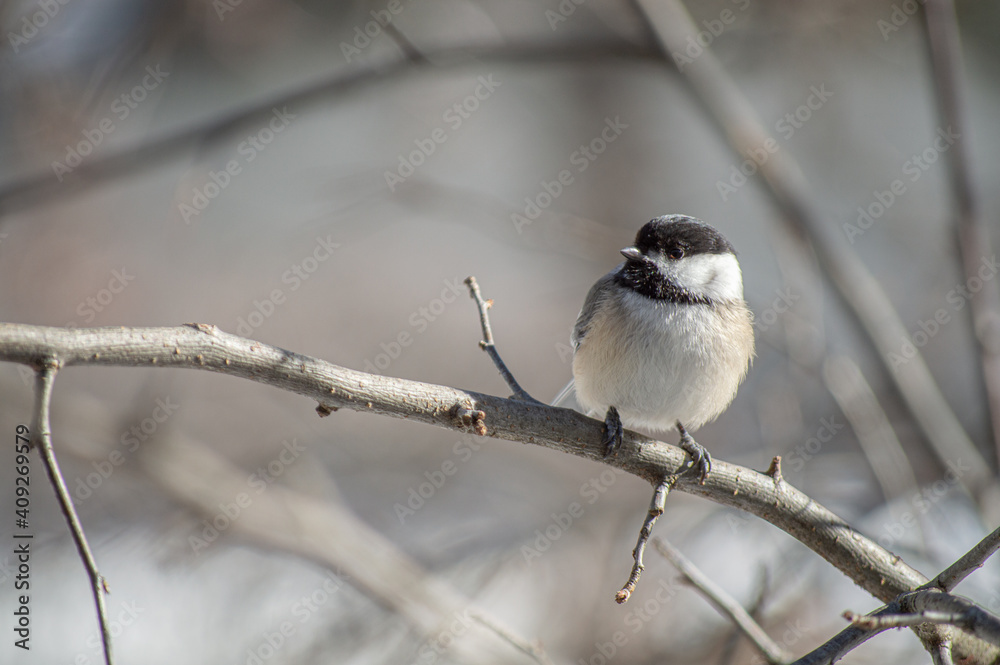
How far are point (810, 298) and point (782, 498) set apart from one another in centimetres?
156

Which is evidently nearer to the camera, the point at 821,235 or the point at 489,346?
the point at 489,346

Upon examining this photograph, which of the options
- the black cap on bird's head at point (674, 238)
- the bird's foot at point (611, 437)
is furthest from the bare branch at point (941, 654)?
the black cap on bird's head at point (674, 238)

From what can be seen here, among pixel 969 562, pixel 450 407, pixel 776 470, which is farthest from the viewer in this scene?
pixel 776 470

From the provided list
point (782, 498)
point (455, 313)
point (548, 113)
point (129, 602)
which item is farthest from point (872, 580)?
point (548, 113)

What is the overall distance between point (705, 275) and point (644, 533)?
1.14 m

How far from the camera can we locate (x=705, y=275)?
234 cm

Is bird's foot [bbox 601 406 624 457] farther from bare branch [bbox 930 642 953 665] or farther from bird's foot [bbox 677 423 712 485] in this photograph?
bare branch [bbox 930 642 953 665]

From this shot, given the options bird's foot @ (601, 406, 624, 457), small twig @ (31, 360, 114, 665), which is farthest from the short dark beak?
small twig @ (31, 360, 114, 665)

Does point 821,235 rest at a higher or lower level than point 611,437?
higher

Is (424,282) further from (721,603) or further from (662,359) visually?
(721,603)

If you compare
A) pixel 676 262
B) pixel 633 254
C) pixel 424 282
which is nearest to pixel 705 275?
pixel 676 262

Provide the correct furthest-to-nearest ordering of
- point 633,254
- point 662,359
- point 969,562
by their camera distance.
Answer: point 633,254
point 662,359
point 969,562

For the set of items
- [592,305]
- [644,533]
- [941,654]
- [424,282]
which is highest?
[424,282]

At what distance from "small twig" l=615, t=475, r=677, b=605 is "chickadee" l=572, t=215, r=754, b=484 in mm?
385
